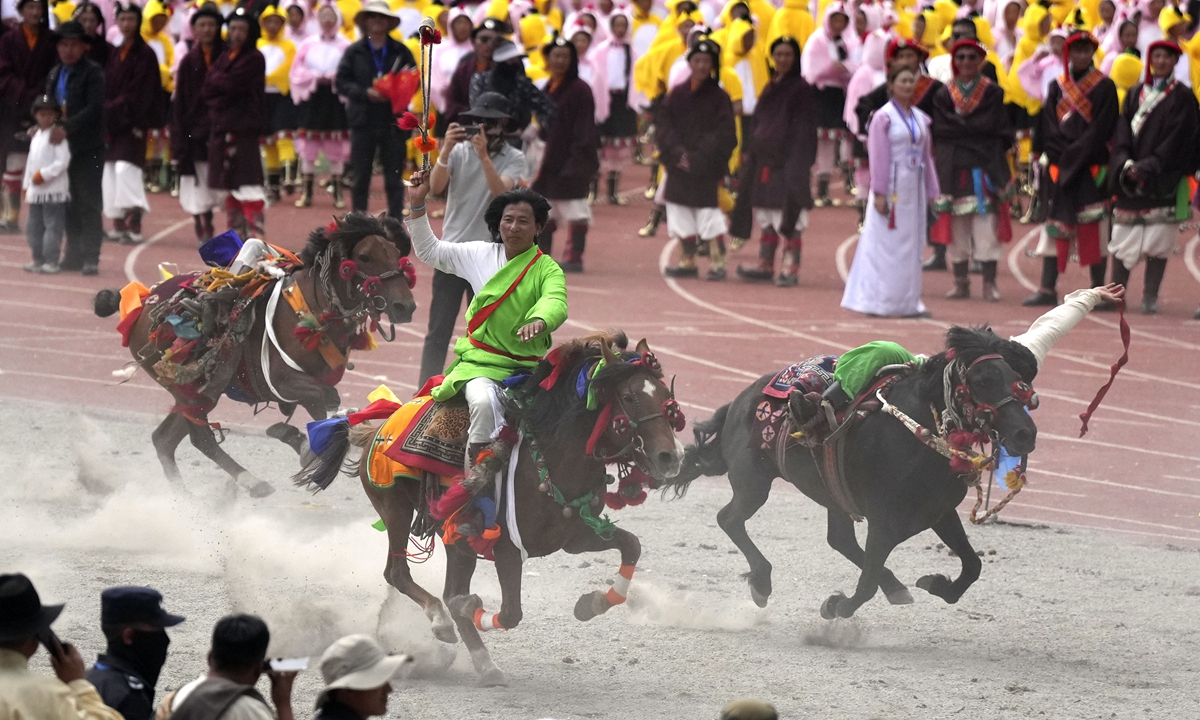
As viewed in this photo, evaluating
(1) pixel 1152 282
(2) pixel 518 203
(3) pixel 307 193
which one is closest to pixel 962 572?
(2) pixel 518 203

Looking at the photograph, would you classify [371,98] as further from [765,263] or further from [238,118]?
[765,263]

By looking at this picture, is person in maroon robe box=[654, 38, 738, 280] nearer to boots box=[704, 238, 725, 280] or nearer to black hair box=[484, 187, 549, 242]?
boots box=[704, 238, 725, 280]

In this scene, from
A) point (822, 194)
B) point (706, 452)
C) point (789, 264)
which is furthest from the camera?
point (822, 194)

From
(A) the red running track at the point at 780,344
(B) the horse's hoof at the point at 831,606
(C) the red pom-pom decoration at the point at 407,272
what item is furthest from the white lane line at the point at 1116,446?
(C) the red pom-pom decoration at the point at 407,272

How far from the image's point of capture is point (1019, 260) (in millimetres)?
20422

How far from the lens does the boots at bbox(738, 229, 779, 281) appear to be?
18344 millimetres

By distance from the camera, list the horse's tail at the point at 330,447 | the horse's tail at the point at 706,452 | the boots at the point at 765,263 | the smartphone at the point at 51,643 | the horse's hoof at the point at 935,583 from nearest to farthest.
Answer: the smartphone at the point at 51,643 < the horse's hoof at the point at 935,583 < the horse's tail at the point at 330,447 < the horse's tail at the point at 706,452 < the boots at the point at 765,263

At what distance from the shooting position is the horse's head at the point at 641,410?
6656mm

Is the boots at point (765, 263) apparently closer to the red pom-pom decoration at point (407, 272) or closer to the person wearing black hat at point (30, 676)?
the red pom-pom decoration at point (407, 272)

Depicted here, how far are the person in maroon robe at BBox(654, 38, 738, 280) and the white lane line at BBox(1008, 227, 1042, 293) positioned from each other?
11.3 feet

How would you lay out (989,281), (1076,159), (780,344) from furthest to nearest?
(989,281) < (1076,159) < (780,344)

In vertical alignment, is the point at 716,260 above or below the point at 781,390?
below

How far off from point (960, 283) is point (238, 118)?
771 centimetres

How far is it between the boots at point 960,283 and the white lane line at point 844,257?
139 cm
